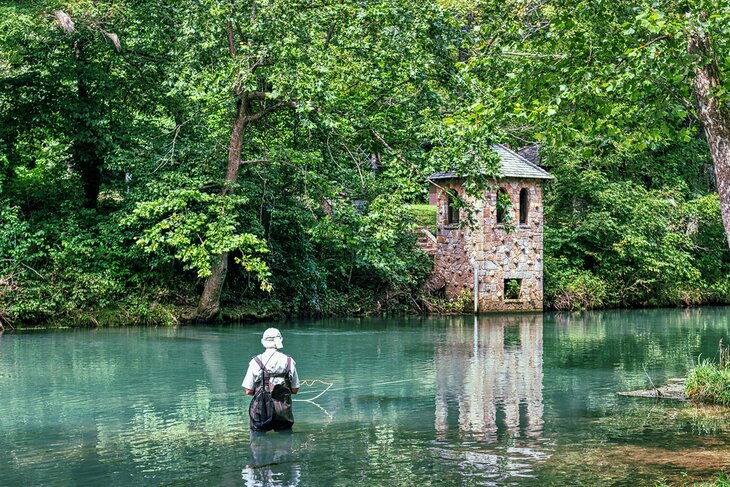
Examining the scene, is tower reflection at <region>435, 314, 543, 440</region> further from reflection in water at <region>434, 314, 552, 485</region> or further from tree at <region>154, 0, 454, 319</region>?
tree at <region>154, 0, 454, 319</region>

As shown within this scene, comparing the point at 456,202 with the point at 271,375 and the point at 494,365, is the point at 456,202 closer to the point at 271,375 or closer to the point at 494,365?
the point at 494,365

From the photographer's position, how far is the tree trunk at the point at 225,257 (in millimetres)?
26875

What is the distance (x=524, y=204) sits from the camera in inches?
1367

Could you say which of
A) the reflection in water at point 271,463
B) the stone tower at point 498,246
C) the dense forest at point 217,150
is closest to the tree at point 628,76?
the reflection in water at point 271,463

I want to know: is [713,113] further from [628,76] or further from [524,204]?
[524,204]

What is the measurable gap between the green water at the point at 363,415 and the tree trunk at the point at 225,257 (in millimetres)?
3771

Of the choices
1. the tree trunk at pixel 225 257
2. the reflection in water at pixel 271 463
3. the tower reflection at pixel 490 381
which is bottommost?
the reflection in water at pixel 271 463

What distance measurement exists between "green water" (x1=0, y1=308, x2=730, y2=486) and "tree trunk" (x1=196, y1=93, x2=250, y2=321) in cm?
377

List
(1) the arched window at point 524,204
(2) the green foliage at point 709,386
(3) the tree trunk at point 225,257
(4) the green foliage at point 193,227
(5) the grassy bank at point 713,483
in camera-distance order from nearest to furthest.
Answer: (5) the grassy bank at point 713,483
(2) the green foliage at point 709,386
(4) the green foliage at point 193,227
(3) the tree trunk at point 225,257
(1) the arched window at point 524,204

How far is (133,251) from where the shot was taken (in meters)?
27.2

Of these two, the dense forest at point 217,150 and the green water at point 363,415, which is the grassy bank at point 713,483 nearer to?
the green water at point 363,415

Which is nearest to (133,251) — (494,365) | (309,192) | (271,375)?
(309,192)

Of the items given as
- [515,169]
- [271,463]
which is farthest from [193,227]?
[271,463]

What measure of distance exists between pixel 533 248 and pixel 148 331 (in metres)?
14.8
